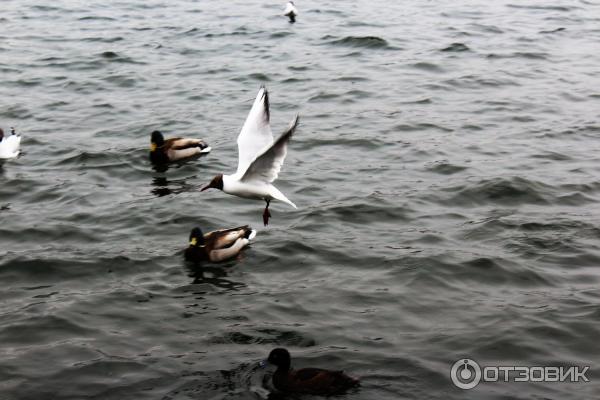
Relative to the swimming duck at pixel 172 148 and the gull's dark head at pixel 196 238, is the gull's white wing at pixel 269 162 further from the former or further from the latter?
the swimming duck at pixel 172 148

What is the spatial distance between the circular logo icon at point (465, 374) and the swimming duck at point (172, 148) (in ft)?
27.7

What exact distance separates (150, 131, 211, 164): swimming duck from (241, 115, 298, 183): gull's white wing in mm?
4829

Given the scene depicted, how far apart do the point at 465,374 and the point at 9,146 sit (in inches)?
424

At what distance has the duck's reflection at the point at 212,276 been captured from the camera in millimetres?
12508

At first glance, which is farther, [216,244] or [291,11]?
[291,11]

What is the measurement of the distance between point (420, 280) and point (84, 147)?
842 cm

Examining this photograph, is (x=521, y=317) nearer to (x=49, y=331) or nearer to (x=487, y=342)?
(x=487, y=342)

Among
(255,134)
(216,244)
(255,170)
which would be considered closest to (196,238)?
(216,244)

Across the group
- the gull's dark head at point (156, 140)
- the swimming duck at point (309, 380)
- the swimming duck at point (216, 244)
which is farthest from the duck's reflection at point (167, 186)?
the swimming duck at point (309, 380)

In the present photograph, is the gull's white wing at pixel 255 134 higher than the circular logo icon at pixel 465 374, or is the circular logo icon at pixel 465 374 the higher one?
the gull's white wing at pixel 255 134

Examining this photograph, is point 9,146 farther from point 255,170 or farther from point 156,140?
point 255,170

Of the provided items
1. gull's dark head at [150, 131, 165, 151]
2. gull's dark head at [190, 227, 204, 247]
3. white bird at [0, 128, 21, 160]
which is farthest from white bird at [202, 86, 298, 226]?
white bird at [0, 128, 21, 160]

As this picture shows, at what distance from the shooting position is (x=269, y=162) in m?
12.1

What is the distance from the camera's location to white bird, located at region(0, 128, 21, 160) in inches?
673
